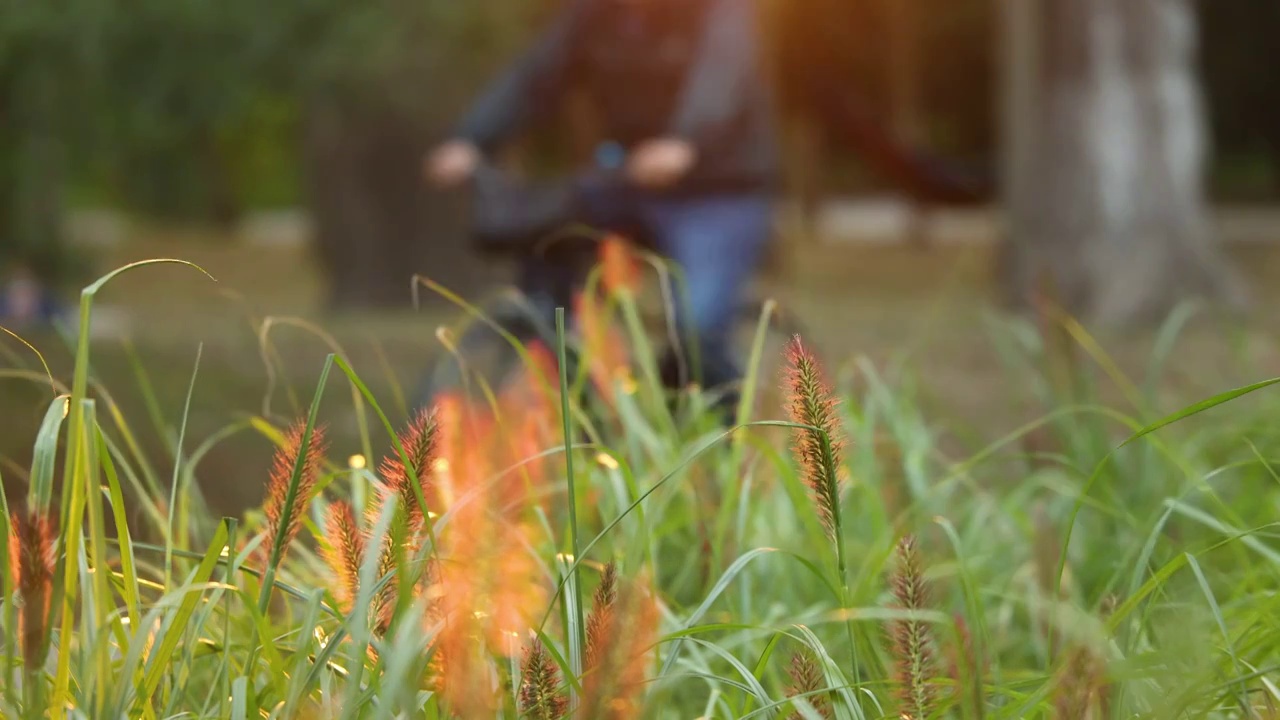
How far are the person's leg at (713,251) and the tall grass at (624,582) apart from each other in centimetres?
71

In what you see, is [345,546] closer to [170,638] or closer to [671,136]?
[170,638]

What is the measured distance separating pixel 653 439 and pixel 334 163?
8.38m

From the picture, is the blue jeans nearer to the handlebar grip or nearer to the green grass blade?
the handlebar grip

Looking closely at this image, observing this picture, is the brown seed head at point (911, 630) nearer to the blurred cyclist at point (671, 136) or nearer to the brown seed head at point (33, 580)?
the brown seed head at point (33, 580)

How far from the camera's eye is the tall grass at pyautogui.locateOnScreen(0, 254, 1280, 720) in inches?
40.6

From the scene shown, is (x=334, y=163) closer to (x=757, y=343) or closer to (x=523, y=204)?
(x=523, y=204)

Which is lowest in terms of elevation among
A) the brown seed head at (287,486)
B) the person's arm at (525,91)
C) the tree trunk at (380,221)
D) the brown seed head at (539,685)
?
the tree trunk at (380,221)

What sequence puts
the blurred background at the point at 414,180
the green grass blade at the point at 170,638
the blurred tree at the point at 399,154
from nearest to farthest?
the green grass blade at the point at 170,638 → the blurred background at the point at 414,180 → the blurred tree at the point at 399,154

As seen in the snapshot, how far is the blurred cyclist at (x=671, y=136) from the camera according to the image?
3342 millimetres

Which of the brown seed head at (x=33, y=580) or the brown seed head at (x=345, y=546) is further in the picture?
the brown seed head at (x=345, y=546)

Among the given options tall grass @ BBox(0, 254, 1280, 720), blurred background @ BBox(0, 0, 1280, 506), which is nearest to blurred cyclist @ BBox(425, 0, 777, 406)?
blurred background @ BBox(0, 0, 1280, 506)

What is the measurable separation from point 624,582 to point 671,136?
7.16 ft

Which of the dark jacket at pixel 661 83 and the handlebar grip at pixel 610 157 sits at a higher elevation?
the dark jacket at pixel 661 83

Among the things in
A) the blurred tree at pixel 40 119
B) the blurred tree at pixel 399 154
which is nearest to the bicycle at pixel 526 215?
the blurred tree at pixel 40 119
